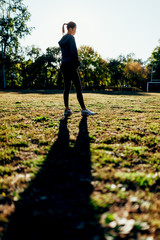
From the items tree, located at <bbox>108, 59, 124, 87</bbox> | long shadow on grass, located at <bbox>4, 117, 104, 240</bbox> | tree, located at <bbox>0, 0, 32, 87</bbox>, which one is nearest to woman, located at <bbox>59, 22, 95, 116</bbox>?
long shadow on grass, located at <bbox>4, 117, 104, 240</bbox>

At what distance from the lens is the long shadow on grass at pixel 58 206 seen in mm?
1494

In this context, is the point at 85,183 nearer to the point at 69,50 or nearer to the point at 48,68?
the point at 69,50

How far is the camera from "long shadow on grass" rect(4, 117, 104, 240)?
1.49 m

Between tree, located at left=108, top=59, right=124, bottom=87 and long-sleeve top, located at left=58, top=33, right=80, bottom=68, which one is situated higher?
tree, located at left=108, top=59, right=124, bottom=87

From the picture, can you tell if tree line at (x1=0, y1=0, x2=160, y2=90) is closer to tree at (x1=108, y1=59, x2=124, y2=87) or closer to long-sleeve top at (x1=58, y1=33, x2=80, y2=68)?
tree at (x1=108, y1=59, x2=124, y2=87)

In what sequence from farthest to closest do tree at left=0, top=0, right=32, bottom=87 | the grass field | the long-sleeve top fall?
tree at left=0, top=0, right=32, bottom=87 → the long-sleeve top → the grass field

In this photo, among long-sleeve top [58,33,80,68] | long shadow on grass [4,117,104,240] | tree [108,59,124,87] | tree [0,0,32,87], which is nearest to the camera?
long shadow on grass [4,117,104,240]

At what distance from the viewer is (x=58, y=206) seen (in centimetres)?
180

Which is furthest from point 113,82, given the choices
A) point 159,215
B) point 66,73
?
point 159,215

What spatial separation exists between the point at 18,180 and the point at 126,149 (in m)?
2.02

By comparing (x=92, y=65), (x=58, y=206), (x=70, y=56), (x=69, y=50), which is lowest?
(x=58, y=206)

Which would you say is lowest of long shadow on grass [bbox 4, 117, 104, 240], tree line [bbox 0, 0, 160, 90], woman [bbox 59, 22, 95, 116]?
long shadow on grass [bbox 4, 117, 104, 240]

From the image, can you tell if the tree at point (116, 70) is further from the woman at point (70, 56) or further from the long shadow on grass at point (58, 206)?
the long shadow on grass at point (58, 206)

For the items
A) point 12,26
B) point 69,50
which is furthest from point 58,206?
point 12,26
